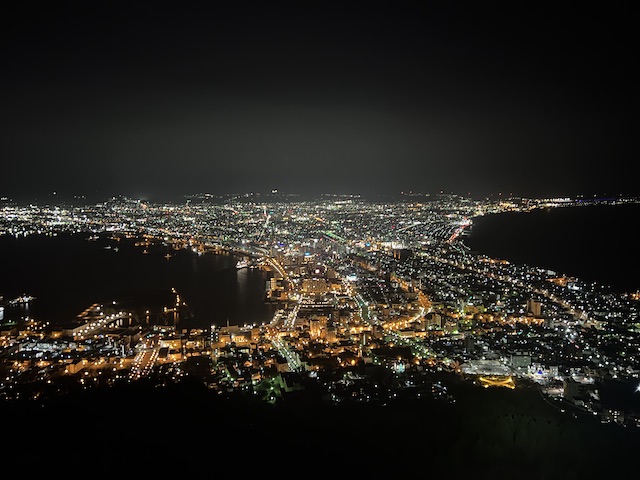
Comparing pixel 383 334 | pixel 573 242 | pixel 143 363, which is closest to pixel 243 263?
pixel 383 334

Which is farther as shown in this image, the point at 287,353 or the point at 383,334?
the point at 383,334

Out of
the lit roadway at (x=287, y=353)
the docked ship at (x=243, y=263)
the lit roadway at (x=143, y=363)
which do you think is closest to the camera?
the lit roadway at (x=143, y=363)

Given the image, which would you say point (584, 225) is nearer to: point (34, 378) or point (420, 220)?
point (420, 220)

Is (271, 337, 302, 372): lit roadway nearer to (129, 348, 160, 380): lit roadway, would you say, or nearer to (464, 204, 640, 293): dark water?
(129, 348, 160, 380): lit roadway

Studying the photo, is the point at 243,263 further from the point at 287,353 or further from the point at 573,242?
the point at 573,242

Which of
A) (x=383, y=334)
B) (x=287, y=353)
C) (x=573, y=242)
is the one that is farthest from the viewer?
(x=573, y=242)

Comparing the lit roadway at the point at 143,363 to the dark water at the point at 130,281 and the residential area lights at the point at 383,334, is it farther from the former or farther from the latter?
the dark water at the point at 130,281

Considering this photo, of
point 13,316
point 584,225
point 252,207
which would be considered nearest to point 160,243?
point 13,316

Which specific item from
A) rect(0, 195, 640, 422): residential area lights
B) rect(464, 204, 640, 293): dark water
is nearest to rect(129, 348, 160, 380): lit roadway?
rect(0, 195, 640, 422): residential area lights

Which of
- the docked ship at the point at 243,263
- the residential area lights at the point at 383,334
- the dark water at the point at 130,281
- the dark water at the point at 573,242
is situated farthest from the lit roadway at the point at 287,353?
the dark water at the point at 573,242
